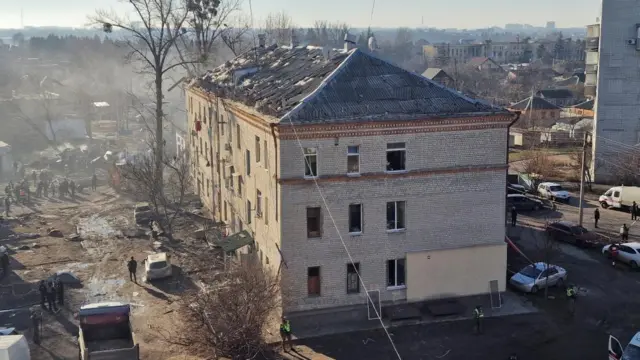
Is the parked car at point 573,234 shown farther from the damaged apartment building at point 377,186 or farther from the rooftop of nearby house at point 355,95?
the rooftop of nearby house at point 355,95

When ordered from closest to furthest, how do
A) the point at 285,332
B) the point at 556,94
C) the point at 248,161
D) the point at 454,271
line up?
the point at 285,332 → the point at 454,271 → the point at 248,161 → the point at 556,94

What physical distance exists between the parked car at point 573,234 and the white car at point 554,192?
7.30 m

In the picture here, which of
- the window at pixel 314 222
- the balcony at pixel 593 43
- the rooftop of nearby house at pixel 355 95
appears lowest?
the window at pixel 314 222

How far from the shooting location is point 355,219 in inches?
883

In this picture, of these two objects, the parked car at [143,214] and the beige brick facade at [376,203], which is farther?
the parked car at [143,214]

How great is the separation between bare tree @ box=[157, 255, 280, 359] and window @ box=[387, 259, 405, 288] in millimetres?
4886

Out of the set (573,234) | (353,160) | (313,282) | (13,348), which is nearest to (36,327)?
(13,348)

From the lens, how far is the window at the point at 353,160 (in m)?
22.1

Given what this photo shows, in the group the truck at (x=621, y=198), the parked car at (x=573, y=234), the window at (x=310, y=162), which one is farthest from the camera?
the truck at (x=621, y=198)

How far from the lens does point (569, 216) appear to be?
35.6m

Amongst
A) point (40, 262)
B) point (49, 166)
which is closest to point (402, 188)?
point (40, 262)

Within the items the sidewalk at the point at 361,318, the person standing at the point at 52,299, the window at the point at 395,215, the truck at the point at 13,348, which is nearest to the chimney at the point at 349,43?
the window at the point at 395,215

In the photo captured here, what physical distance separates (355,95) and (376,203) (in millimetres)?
3577

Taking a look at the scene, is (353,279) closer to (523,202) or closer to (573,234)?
(573,234)
